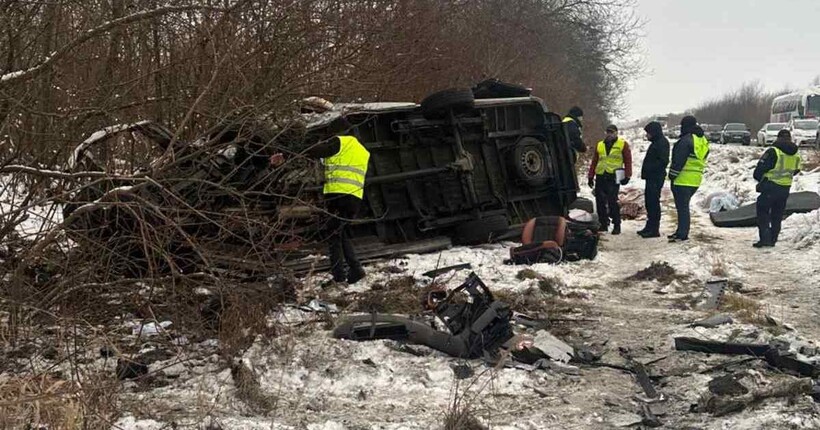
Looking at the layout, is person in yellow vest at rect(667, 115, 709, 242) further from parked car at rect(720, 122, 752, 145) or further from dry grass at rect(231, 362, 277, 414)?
parked car at rect(720, 122, 752, 145)

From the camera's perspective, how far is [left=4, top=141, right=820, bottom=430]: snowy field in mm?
3541

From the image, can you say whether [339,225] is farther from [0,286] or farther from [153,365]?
[0,286]

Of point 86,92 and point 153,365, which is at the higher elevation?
point 86,92

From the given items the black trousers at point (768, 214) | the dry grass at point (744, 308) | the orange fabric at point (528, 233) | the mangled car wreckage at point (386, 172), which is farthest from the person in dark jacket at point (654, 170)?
the dry grass at point (744, 308)

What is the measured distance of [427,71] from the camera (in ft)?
44.8

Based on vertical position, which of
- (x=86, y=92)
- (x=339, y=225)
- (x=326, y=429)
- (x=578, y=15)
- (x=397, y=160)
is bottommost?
(x=326, y=429)

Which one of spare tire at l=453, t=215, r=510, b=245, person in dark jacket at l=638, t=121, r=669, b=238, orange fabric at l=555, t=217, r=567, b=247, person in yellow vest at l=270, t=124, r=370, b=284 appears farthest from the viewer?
person in dark jacket at l=638, t=121, r=669, b=238

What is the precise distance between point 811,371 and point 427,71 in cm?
1059

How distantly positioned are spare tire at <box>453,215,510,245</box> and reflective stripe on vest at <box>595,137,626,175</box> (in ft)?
8.33

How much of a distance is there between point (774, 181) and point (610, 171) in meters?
2.26

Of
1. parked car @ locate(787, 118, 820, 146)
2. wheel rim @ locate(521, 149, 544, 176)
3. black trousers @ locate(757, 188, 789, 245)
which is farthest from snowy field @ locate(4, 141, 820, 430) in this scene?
parked car @ locate(787, 118, 820, 146)

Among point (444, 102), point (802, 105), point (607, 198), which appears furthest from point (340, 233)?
point (802, 105)

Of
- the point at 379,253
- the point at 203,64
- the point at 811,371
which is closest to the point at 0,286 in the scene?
the point at 203,64

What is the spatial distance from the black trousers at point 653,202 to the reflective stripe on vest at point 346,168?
5394mm
